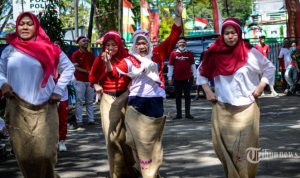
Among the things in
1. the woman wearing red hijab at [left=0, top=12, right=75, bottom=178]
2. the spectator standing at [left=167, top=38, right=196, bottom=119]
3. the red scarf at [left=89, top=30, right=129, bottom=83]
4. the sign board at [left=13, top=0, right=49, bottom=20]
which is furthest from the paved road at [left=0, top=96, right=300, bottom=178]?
the sign board at [left=13, top=0, right=49, bottom=20]

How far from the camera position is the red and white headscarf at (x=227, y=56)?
21.0 feet

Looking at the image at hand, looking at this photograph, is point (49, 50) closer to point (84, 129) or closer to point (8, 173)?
point (8, 173)

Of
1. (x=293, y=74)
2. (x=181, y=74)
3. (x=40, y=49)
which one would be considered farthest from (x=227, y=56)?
(x=293, y=74)

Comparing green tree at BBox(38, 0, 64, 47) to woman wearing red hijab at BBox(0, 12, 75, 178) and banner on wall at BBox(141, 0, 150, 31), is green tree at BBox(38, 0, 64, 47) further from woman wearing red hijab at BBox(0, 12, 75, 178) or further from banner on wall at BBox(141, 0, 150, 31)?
banner on wall at BBox(141, 0, 150, 31)

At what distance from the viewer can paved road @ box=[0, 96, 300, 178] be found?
817cm

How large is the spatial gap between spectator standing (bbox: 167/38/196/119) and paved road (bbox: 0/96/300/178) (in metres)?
0.51

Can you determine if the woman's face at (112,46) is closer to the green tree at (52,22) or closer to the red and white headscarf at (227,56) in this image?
the red and white headscarf at (227,56)

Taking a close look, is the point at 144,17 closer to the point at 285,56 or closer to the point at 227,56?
the point at 285,56

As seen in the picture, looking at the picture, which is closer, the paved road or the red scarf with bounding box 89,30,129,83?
the red scarf with bounding box 89,30,129,83

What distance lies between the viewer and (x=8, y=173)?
8477 millimetres

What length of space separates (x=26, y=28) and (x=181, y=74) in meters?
9.15

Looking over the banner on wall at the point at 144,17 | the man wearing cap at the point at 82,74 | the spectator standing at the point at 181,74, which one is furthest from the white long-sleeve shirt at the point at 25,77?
the banner on wall at the point at 144,17

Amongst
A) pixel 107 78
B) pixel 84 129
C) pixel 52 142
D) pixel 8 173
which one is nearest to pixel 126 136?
pixel 107 78

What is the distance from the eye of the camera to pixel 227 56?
21.2 ft
